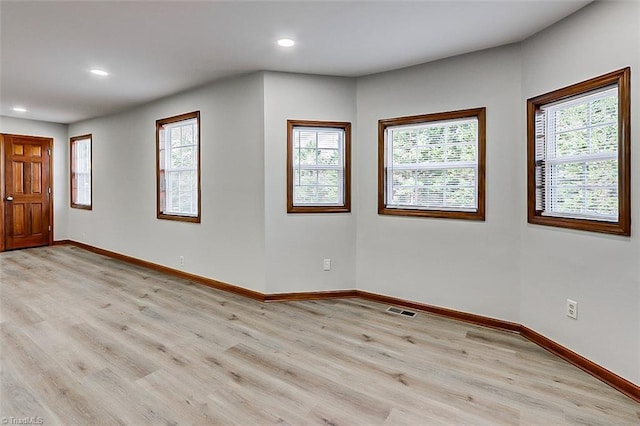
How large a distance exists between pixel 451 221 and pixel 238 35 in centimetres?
254

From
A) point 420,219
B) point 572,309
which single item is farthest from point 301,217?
point 572,309

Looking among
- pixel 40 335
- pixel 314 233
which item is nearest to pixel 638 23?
pixel 314 233

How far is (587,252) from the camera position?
2.57 metres

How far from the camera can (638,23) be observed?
7.20 feet

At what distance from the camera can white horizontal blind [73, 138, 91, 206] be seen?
7.14 m

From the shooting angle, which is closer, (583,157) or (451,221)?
(583,157)

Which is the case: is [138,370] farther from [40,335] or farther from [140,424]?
[40,335]

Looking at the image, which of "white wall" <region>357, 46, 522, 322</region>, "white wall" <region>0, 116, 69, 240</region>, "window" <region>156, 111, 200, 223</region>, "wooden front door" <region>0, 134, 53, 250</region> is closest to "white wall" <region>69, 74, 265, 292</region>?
"window" <region>156, 111, 200, 223</region>

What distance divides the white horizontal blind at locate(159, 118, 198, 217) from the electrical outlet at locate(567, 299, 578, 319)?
4.15m

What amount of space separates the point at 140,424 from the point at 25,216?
23.1 feet

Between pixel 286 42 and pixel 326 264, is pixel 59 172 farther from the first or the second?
pixel 286 42

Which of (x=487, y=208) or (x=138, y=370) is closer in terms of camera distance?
(x=138, y=370)

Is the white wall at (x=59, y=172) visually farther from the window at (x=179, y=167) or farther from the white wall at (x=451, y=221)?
the white wall at (x=451, y=221)

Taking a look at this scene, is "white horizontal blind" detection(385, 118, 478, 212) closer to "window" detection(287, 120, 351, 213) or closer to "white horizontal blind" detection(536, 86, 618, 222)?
"window" detection(287, 120, 351, 213)
